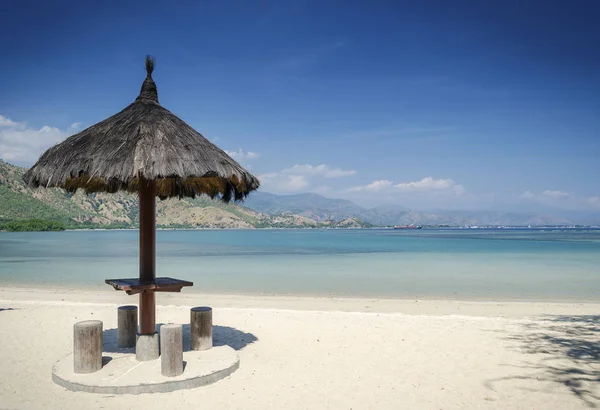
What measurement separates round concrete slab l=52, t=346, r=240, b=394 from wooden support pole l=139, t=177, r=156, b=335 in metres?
0.47

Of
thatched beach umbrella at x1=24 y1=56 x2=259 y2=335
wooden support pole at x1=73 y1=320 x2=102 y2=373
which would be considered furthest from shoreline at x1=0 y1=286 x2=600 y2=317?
wooden support pole at x1=73 y1=320 x2=102 y2=373

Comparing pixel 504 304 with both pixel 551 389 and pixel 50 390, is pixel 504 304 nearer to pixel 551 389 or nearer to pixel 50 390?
pixel 551 389

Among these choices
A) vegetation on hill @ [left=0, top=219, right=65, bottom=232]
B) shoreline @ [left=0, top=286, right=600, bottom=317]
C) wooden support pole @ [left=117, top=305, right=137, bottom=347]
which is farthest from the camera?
vegetation on hill @ [left=0, top=219, right=65, bottom=232]

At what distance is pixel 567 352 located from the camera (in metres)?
6.55

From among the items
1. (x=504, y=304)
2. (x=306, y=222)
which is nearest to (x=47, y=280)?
(x=504, y=304)

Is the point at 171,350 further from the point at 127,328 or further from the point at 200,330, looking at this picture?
the point at 127,328

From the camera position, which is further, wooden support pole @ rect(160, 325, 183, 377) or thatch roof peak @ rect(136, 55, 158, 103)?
thatch roof peak @ rect(136, 55, 158, 103)

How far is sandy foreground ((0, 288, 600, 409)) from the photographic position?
184 inches

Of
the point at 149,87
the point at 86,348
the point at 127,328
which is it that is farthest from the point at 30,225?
the point at 86,348

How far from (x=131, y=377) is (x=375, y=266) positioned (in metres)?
23.0

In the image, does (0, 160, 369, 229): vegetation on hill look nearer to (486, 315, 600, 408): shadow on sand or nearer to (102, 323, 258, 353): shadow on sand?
(102, 323, 258, 353): shadow on sand

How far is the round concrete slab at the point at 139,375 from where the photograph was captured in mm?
4723

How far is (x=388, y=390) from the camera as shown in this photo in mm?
5047

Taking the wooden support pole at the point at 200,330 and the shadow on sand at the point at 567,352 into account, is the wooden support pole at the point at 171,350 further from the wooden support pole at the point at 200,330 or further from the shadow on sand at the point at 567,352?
the shadow on sand at the point at 567,352
